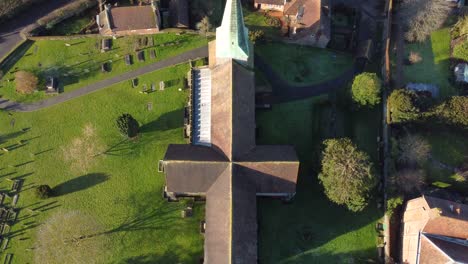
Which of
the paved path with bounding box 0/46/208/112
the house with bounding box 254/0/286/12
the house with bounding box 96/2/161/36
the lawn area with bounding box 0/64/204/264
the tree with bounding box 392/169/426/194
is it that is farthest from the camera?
the house with bounding box 254/0/286/12

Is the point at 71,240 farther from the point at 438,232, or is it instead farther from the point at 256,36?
the point at 438,232

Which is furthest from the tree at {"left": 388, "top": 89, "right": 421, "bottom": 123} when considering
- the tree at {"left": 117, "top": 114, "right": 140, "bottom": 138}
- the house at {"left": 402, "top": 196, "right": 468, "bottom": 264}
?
the tree at {"left": 117, "top": 114, "right": 140, "bottom": 138}

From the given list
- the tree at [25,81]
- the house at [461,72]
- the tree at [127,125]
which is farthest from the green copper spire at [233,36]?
the house at [461,72]

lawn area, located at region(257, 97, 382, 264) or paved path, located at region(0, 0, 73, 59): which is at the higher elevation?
paved path, located at region(0, 0, 73, 59)

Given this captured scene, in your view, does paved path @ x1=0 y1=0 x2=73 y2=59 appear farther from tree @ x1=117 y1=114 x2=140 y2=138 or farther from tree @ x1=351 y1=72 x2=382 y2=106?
Result: tree @ x1=351 y1=72 x2=382 y2=106

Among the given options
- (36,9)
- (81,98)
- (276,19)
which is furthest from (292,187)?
(36,9)

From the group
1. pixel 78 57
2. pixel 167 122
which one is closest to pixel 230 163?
pixel 167 122

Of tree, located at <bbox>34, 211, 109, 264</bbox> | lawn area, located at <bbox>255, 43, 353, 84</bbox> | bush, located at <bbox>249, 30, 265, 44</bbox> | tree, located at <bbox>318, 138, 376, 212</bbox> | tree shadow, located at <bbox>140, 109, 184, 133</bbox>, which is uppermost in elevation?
bush, located at <bbox>249, 30, 265, 44</bbox>
